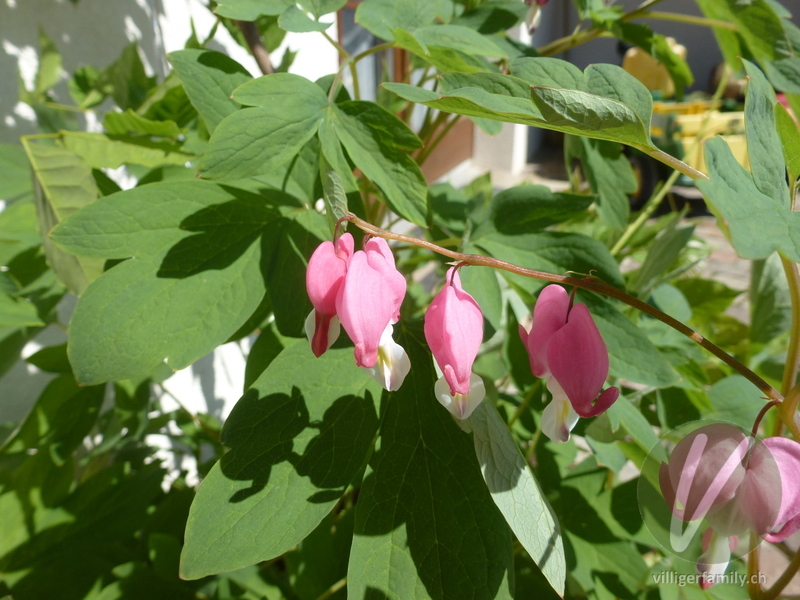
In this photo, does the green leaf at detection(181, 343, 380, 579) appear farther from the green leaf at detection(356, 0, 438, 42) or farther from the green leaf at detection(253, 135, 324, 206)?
the green leaf at detection(356, 0, 438, 42)

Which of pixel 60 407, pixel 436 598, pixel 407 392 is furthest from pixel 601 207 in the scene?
pixel 60 407

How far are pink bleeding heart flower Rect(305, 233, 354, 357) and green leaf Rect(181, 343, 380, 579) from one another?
0.08m

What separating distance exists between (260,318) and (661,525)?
430mm

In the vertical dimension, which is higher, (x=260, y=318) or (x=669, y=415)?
(x=260, y=318)

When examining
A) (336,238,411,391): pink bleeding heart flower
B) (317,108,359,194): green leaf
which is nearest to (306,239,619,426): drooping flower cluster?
(336,238,411,391): pink bleeding heart flower

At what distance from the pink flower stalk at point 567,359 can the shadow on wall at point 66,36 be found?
3.00 ft

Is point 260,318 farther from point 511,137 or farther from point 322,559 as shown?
point 511,137

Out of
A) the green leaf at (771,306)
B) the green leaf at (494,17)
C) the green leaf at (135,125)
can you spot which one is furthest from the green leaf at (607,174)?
the green leaf at (135,125)

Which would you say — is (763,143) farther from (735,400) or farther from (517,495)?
(735,400)

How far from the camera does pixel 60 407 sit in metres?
0.77

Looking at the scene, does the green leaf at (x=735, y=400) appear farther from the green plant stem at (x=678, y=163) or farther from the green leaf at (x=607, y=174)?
the green plant stem at (x=678, y=163)

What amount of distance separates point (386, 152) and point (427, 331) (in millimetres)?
195

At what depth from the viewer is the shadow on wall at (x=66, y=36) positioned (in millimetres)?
917

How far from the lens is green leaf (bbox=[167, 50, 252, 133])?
540 millimetres
